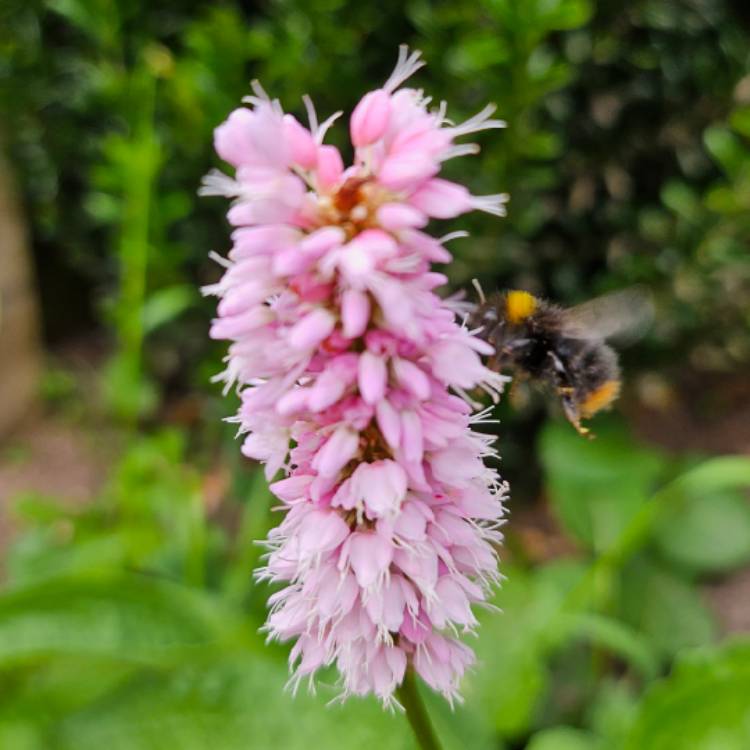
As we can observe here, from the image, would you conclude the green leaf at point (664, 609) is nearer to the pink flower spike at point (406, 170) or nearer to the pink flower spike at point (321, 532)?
the pink flower spike at point (321, 532)

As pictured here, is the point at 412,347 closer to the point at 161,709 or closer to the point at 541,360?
the point at 541,360

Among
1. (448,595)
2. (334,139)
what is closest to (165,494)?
(334,139)

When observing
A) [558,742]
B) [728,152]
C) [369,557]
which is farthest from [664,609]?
[369,557]

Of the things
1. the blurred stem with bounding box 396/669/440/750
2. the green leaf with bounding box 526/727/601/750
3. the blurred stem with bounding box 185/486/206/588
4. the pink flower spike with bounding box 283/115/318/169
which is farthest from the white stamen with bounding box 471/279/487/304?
the blurred stem with bounding box 185/486/206/588

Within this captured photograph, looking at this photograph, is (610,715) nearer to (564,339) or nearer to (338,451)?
(564,339)

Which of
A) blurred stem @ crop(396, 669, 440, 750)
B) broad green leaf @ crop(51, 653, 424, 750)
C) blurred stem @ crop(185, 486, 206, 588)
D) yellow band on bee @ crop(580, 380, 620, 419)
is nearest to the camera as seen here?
blurred stem @ crop(396, 669, 440, 750)

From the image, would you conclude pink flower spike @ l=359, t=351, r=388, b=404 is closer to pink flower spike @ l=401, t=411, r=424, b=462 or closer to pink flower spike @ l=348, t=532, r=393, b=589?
pink flower spike @ l=401, t=411, r=424, b=462
